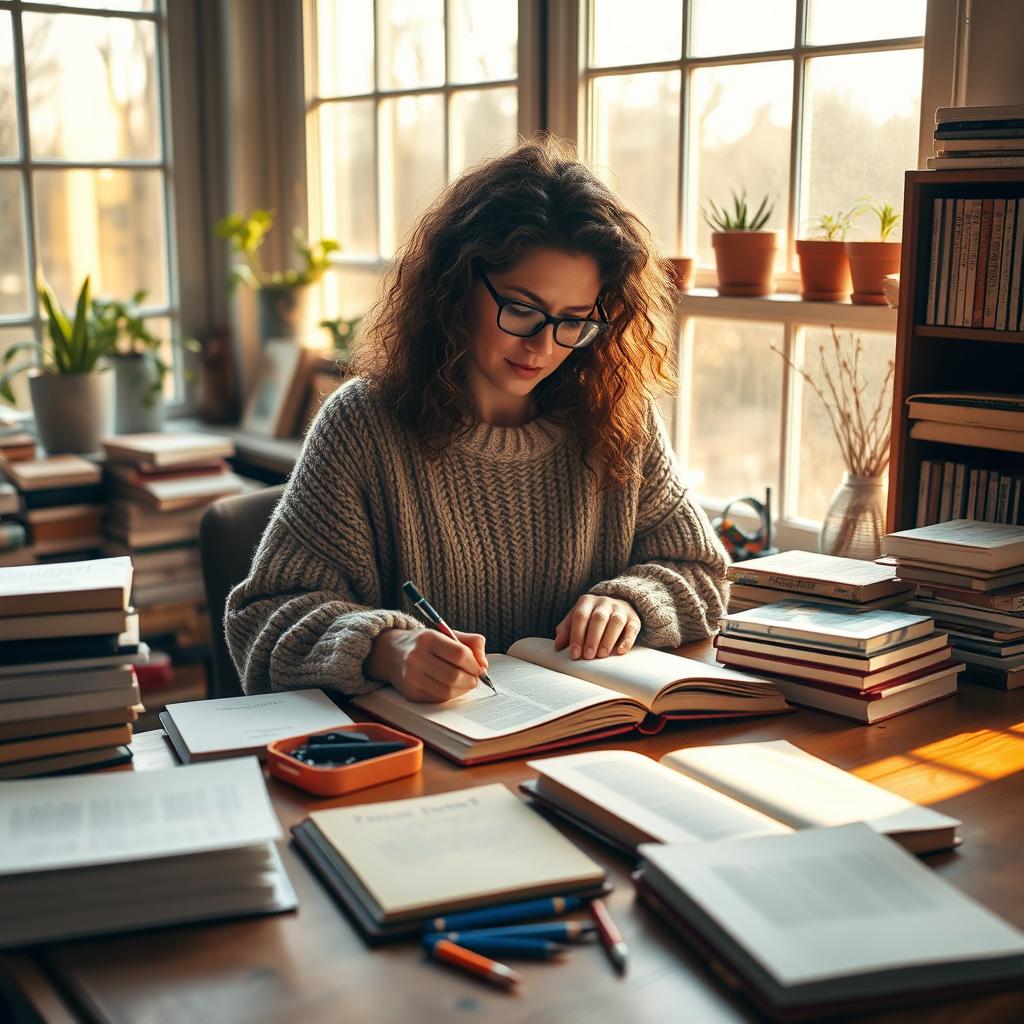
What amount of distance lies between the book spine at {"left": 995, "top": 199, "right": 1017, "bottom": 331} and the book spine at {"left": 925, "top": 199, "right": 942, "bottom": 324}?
0.33 feet

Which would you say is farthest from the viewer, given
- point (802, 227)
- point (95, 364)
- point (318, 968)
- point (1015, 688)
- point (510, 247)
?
point (95, 364)

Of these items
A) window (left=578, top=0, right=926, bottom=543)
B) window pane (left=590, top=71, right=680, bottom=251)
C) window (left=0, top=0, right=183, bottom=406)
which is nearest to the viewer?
window (left=578, top=0, right=926, bottom=543)

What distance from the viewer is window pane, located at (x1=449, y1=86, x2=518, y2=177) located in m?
2.85

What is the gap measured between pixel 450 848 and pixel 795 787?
14.2 inches

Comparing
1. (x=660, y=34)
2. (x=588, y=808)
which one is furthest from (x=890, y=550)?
(x=660, y=34)

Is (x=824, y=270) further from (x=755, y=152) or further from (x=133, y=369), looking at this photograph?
(x=133, y=369)

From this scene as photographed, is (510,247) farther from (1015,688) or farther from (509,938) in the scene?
(509,938)

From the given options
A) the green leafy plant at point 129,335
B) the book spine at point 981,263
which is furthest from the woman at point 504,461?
the green leafy plant at point 129,335

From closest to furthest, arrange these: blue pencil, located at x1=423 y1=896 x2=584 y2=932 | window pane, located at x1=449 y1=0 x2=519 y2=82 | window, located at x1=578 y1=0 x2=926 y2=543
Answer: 1. blue pencil, located at x1=423 y1=896 x2=584 y2=932
2. window, located at x1=578 y1=0 x2=926 y2=543
3. window pane, located at x1=449 y1=0 x2=519 y2=82

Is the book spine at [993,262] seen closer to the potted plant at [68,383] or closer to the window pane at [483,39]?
the window pane at [483,39]

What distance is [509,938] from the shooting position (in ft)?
3.18

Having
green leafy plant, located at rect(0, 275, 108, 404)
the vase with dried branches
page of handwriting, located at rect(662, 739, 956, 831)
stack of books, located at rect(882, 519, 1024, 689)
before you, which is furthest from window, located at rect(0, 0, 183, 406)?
page of handwriting, located at rect(662, 739, 956, 831)

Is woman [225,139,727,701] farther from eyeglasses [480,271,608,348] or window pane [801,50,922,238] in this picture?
window pane [801,50,922,238]

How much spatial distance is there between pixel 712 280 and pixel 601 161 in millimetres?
391
